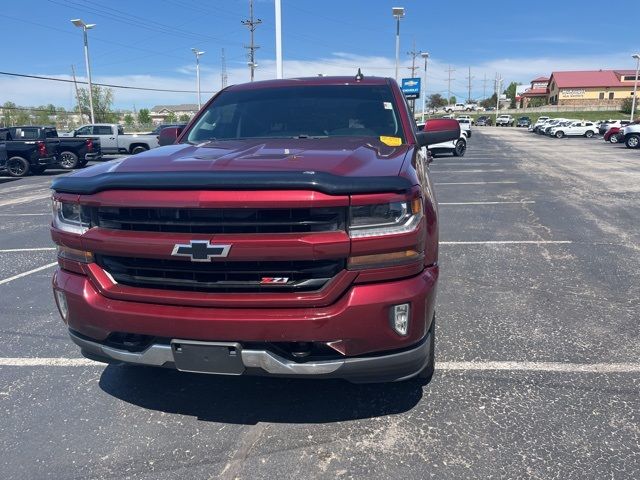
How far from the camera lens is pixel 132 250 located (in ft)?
8.46

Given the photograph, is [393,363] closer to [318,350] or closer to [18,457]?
[318,350]

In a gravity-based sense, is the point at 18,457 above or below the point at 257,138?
below

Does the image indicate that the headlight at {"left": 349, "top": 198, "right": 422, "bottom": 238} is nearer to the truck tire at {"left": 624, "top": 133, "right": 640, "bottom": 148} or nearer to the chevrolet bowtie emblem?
the chevrolet bowtie emblem

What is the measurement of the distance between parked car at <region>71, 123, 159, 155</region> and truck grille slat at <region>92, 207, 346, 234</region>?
2336 centimetres

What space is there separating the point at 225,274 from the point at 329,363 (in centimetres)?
65

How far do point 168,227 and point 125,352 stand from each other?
701mm

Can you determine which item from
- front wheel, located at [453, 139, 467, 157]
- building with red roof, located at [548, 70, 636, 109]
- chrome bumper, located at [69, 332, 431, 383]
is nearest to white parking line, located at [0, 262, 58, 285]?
chrome bumper, located at [69, 332, 431, 383]

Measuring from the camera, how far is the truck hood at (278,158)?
2596mm

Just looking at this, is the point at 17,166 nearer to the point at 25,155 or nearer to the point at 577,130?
the point at 25,155

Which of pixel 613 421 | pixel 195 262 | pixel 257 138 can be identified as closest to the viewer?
pixel 195 262

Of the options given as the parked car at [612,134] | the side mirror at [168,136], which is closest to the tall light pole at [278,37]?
the side mirror at [168,136]

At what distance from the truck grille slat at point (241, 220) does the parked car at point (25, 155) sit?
61.7ft

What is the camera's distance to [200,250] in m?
2.46

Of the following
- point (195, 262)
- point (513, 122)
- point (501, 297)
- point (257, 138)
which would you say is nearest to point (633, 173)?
point (501, 297)
